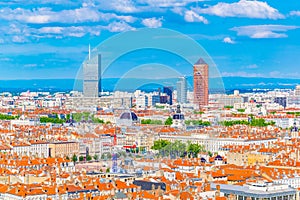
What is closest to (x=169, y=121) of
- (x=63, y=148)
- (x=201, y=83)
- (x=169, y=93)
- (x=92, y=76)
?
(x=201, y=83)

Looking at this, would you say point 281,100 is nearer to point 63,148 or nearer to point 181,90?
point 181,90

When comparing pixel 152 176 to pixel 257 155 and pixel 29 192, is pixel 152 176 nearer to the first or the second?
pixel 29 192

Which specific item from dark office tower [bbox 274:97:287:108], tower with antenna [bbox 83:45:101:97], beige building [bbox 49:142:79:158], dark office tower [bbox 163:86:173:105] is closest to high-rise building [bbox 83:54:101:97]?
tower with antenna [bbox 83:45:101:97]

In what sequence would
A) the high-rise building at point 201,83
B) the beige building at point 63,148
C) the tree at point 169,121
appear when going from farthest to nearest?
the high-rise building at point 201,83, the tree at point 169,121, the beige building at point 63,148

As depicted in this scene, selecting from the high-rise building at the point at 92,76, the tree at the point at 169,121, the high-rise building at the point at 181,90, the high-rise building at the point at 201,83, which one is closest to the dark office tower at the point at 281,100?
the high-rise building at the point at 181,90

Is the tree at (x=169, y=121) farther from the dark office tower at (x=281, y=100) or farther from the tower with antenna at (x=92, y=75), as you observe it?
the dark office tower at (x=281, y=100)

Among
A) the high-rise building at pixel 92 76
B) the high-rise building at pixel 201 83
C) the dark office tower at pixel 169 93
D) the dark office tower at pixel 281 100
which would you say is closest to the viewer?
the high-rise building at pixel 92 76
